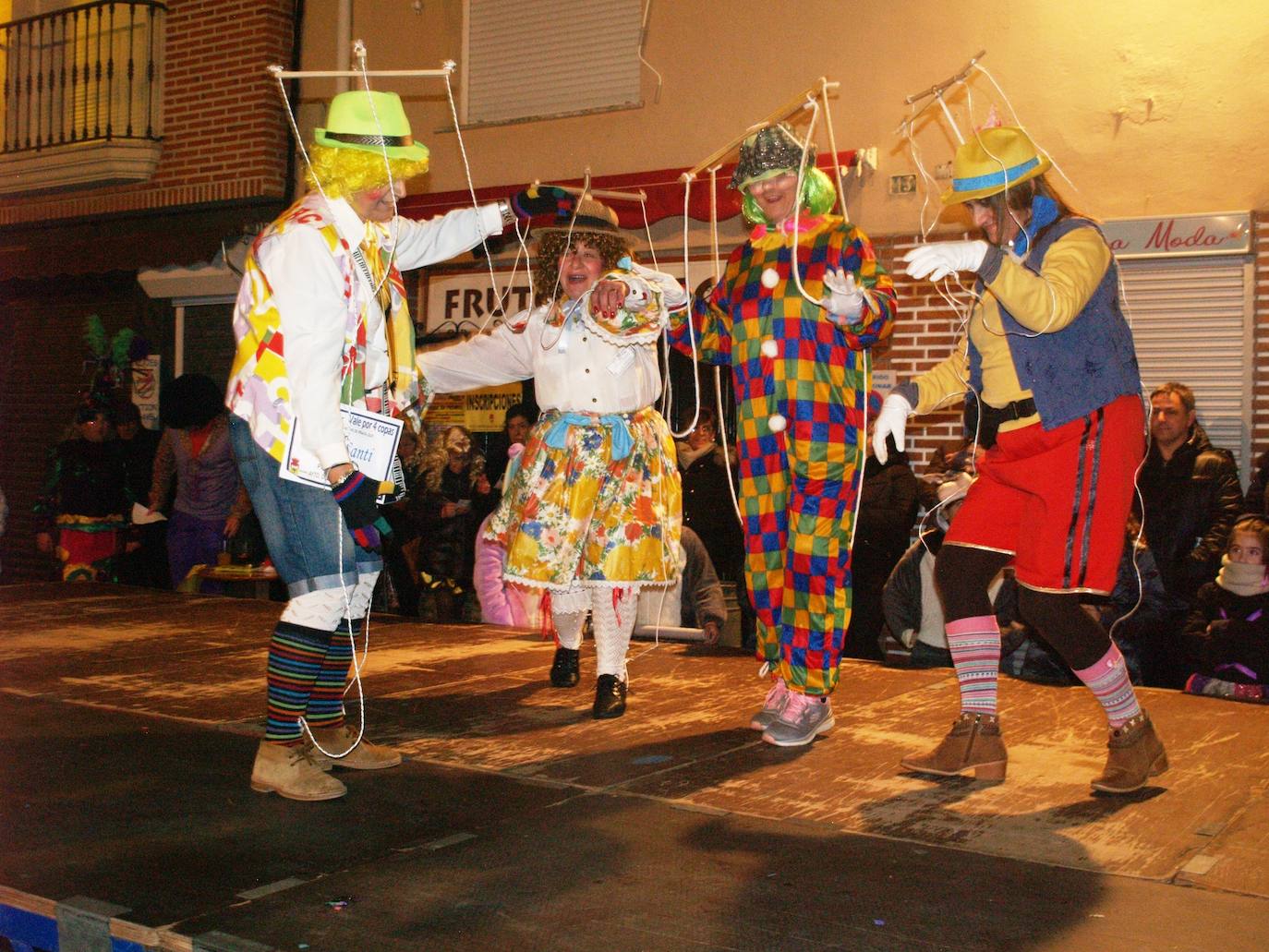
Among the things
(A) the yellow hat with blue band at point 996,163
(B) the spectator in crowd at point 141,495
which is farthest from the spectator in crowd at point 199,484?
(A) the yellow hat with blue band at point 996,163

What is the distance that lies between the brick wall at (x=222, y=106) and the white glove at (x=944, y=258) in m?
8.24

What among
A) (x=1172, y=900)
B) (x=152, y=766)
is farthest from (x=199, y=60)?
(x=1172, y=900)

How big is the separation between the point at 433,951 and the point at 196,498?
22.3ft

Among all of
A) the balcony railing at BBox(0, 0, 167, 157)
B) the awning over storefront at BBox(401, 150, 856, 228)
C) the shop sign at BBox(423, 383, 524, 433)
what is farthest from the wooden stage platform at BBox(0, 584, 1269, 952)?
the balcony railing at BBox(0, 0, 167, 157)

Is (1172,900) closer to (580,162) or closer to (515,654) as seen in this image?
(515,654)

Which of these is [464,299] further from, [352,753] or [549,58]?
[352,753]

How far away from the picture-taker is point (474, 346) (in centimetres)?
486

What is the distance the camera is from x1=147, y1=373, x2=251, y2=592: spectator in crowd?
345 inches

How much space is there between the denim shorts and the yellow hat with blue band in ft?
6.22

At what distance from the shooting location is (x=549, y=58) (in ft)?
30.9

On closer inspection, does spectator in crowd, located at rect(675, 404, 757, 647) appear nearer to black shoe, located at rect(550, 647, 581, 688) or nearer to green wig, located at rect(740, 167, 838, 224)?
black shoe, located at rect(550, 647, 581, 688)

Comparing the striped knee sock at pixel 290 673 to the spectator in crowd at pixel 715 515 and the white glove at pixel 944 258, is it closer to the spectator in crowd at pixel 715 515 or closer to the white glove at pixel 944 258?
the white glove at pixel 944 258

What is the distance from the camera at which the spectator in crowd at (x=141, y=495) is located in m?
9.53

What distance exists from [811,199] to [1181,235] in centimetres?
369
